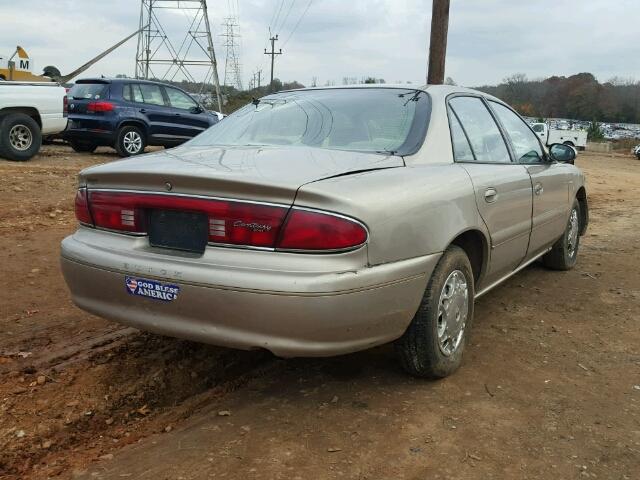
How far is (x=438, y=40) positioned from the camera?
10812 mm

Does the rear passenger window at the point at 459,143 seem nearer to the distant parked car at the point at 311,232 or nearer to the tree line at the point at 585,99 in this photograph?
the distant parked car at the point at 311,232

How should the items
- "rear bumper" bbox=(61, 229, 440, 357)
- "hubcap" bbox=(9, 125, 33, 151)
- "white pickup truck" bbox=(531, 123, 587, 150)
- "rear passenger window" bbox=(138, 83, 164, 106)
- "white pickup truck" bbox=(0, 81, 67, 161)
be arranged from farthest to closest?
"white pickup truck" bbox=(531, 123, 587, 150) → "rear passenger window" bbox=(138, 83, 164, 106) → "hubcap" bbox=(9, 125, 33, 151) → "white pickup truck" bbox=(0, 81, 67, 161) → "rear bumper" bbox=(61, 229, 440, 357)

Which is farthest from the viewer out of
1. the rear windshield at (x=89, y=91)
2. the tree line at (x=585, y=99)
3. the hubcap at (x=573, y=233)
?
the tree line at (x=585, y=99)

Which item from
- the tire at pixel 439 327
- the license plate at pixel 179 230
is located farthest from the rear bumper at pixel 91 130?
the tire at pixel 439 327

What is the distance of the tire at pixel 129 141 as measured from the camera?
12500 millimetres

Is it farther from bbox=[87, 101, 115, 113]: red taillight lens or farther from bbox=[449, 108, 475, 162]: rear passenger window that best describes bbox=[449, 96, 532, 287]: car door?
bbox=[87, 101, 115, 113]: red taillight lens

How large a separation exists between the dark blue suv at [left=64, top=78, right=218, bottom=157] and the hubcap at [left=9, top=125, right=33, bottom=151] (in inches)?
55.3

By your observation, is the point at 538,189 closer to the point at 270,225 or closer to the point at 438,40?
the point at 270,225

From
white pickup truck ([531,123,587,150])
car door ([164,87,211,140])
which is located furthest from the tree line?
car door ([164,87,211,140])

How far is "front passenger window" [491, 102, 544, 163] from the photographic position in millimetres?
4512

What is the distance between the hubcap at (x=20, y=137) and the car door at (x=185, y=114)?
312cm

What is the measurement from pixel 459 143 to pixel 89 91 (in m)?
10.7

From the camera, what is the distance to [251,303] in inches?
100.0

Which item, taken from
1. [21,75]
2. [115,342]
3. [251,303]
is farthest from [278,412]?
[21,75]
